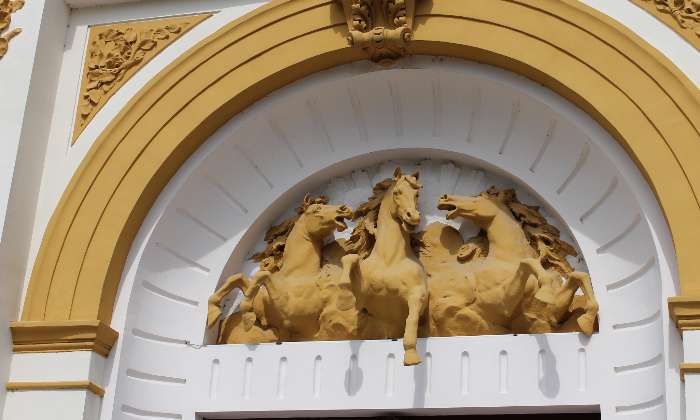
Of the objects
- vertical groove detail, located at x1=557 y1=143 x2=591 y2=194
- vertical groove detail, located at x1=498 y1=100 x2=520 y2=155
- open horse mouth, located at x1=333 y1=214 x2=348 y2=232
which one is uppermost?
vertical groove detail, located at x1=498 y1=100 x2=520 y2=155

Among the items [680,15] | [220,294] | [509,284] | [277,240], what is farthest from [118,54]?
[680,15]

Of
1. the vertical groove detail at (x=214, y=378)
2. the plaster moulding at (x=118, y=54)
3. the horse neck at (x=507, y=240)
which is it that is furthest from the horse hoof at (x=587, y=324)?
the plaster moulding at (x=118, y=54)

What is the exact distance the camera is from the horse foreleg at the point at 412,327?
4.97m

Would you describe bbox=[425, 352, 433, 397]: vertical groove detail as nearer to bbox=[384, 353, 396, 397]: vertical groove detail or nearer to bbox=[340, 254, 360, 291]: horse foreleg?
bbox=[384, 353, 396, 397]: vertical groove detail

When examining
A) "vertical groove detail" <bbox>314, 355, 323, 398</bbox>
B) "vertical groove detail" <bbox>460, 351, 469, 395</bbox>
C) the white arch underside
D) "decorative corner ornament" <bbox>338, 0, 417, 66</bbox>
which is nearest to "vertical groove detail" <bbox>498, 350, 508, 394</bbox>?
the white arch underside

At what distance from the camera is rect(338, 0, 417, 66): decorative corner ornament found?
220 inches

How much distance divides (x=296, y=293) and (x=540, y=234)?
1.32 m

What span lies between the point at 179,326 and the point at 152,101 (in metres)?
1.23

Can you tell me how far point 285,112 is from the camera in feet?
19.3

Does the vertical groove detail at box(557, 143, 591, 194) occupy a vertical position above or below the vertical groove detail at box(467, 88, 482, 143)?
below

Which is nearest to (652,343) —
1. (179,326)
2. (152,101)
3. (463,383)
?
(463,383)

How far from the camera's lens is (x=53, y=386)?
525cm

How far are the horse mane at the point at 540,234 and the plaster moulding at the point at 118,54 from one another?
1956 millimetres

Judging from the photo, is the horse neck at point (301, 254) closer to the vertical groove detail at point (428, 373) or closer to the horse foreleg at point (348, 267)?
the horse foreleg at point (348, 267)
